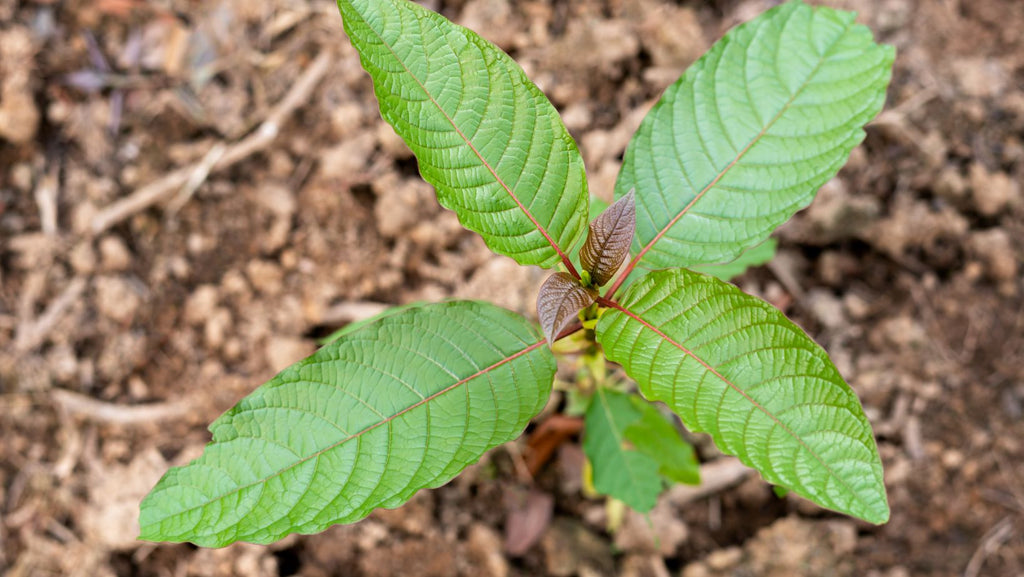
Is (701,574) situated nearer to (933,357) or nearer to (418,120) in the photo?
(933,357)

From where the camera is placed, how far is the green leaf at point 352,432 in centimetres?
130

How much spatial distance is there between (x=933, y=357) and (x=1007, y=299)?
37 centimetres

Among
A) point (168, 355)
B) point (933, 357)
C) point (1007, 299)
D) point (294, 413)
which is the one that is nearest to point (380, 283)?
point (168, 355)

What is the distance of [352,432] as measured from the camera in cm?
134

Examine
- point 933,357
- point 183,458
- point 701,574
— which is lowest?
point 701,574

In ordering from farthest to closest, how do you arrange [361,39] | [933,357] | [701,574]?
[933,357], [701,574], [361,39]

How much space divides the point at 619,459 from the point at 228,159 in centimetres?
194

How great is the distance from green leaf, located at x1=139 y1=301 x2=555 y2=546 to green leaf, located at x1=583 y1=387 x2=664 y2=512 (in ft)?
2.01

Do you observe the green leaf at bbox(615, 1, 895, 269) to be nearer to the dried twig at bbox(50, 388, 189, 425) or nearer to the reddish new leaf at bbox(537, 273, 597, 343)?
the reddish new leaf at bbox(537, 273, 597, 343)

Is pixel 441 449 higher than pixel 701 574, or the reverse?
pixel 441 449

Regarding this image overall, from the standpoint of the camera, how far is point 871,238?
2.67 metres

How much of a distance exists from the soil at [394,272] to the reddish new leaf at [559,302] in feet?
3.83

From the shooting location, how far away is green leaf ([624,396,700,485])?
204 centimetres

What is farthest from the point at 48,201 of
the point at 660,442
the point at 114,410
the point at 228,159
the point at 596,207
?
the point at 660,442
